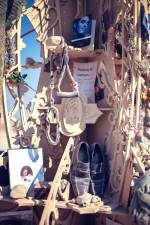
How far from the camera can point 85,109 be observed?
1927 millimetres

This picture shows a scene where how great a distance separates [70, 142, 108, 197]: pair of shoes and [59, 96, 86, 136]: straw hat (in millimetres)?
129

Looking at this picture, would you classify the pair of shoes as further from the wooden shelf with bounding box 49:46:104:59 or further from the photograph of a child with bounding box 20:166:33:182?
the wooden shelf with bounding box 49:46:104:59

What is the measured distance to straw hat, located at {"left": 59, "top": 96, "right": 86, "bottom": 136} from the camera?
75.7 inches

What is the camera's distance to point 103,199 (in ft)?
5.77

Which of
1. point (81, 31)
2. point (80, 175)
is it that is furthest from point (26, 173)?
point (81, 31)

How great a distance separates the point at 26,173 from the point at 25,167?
0.10ft

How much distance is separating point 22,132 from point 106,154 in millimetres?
462

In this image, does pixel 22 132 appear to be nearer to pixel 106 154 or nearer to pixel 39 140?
pixel 39 140

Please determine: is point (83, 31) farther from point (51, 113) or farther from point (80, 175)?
point (80, 175)

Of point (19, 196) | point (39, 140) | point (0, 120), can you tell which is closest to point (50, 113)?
point (39, 140)

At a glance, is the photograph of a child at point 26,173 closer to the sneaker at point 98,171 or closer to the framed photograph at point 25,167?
the framed photograph at point 25,167

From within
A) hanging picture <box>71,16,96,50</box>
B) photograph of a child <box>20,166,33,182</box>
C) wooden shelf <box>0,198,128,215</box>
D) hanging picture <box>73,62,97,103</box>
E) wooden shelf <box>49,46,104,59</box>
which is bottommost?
wooden shelf <box>0,198,128,215</box>

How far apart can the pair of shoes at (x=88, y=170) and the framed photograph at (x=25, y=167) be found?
0.60 ft

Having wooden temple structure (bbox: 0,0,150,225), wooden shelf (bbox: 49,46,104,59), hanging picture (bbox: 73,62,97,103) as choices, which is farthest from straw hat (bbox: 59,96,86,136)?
wooden shelf (bbox: 49,46,104,59)
